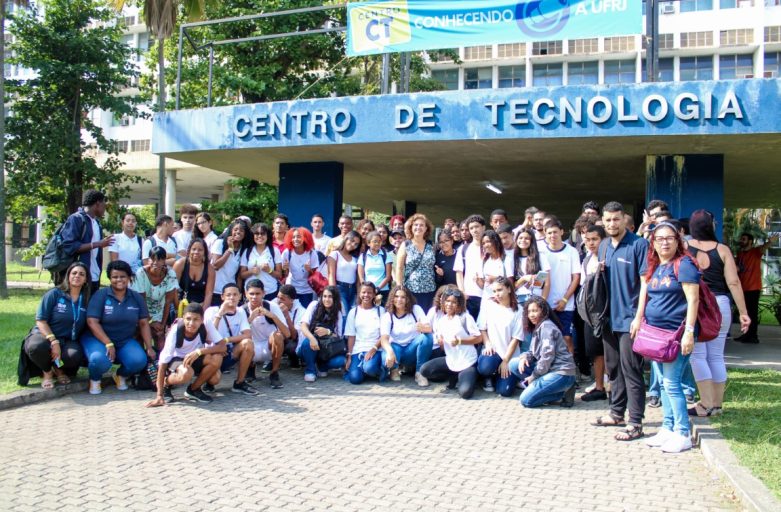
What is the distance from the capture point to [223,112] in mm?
9977

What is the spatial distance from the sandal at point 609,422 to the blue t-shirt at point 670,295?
1.14 m

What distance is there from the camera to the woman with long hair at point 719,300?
227 inches

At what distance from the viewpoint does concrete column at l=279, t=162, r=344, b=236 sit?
10906 millimetres

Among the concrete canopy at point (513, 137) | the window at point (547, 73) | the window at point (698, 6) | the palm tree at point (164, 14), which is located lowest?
the concrete canopy at point (513, 137)

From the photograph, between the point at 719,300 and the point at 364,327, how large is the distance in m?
3.71

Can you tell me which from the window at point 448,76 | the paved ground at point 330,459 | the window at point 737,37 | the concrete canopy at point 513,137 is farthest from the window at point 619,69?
the paved ground at point 330,459

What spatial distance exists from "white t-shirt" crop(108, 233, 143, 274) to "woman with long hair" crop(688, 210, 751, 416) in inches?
246

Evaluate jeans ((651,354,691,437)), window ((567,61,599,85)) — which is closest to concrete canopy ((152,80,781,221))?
jeans ((651,354,691,437))

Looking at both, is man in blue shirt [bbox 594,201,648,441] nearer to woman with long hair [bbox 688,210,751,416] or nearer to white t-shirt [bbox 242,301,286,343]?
woman with long hair [bbox 688,210,751,416]

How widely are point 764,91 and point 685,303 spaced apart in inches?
170

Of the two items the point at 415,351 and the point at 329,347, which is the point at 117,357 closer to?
the point at 329,347

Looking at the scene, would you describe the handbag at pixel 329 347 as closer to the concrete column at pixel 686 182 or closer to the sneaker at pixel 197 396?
the sneaker at pixel 197 396

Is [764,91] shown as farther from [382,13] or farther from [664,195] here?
[382,13]

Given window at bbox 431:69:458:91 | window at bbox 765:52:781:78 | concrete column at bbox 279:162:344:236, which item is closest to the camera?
concrete column at bbox 279:162:344:236
